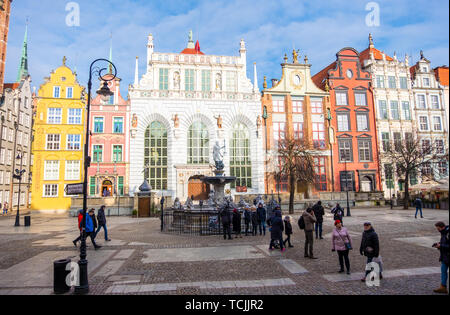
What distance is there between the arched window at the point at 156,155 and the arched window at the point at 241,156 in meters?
8.47

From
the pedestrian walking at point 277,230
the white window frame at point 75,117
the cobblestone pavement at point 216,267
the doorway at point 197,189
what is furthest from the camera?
the white window frame at point 75,117

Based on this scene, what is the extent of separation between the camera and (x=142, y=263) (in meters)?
8.84

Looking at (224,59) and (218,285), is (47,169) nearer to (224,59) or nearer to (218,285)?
(224,59)

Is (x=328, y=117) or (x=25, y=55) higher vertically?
(x=25, y=55)

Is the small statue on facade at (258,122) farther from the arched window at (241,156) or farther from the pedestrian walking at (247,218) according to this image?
the pedestrian walking at (247,218)

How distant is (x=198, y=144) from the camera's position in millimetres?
34781

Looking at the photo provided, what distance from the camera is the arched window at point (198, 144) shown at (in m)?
34.4

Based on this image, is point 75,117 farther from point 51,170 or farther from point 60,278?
point 60,278

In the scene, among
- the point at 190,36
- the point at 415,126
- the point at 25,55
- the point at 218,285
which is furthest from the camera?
the point at 25,55

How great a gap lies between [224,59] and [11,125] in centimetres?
2869

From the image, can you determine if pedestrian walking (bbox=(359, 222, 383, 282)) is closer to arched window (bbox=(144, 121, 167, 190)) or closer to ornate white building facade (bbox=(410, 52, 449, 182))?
arched window (bbox=(144, 121, 167, 190))

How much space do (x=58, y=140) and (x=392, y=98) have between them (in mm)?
44047

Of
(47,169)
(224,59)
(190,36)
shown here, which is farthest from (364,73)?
(47,169)

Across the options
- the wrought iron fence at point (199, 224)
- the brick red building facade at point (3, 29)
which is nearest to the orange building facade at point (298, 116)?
the wrought iron fence at point (199, 224)
